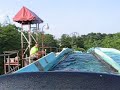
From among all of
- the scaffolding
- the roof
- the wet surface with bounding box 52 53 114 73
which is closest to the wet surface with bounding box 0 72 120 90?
the wet surface with bounding box 52 53 114 73

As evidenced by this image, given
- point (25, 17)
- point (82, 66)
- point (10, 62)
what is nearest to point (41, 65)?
point (82, 66)

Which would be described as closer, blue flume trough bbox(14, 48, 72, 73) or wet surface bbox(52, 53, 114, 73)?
blue flume trough bbox(14, 48, 72, 73)

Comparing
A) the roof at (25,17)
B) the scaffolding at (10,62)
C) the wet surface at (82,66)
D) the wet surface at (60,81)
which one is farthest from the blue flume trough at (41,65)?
the roof at (25,17)

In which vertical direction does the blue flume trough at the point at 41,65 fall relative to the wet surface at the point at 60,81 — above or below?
below

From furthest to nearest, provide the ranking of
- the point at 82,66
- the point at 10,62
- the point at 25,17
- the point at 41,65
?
1. the point at 25,17
2. the point at 10,62
3. the point at 82,66
4. the point at 41,65

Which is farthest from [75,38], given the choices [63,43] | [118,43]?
[118,43]

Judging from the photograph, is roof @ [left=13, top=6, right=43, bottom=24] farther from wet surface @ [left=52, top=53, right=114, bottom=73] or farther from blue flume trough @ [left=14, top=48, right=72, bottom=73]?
wet surface @ [left=52, top=53, right=114, bottom=73]

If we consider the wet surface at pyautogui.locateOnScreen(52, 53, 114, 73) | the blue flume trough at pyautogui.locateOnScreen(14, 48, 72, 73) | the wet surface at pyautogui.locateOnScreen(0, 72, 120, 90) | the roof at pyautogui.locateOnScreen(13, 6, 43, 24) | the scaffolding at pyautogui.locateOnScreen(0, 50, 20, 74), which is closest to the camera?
the wet surface at pyautogui.locateOnScreen(0, 72, 120, 90)

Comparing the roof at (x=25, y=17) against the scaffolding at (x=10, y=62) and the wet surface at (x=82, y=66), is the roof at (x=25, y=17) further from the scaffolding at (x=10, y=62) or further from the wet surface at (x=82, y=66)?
the wet surface at (x=82, y=66)

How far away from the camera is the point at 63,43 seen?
34.3m

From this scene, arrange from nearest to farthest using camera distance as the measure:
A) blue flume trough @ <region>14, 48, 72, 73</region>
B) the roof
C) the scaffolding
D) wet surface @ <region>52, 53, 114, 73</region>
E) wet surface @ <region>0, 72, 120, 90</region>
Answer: wet surface @ <region>0, 72, 120, 90</region> → blue flume trough @ <region>14, 48, 72, 73</region> → wet surface @ <region>52, 53, 114, 73</region> → the scaffolding → the roof

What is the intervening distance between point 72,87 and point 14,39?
64.3 feet

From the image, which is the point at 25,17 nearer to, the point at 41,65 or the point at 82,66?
the point at 82,66

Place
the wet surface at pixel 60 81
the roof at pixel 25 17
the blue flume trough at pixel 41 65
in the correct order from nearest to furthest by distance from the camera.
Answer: the wet surface at pixel 60 81
the blue flume trough at pixel 41 65
the roof at pixel 25 17
